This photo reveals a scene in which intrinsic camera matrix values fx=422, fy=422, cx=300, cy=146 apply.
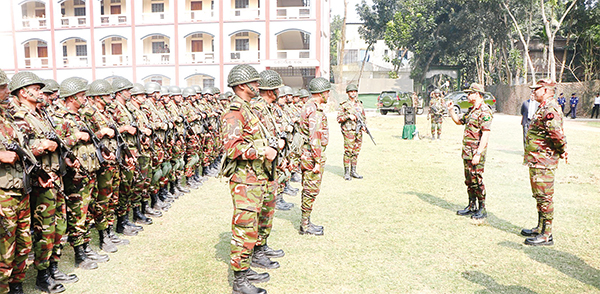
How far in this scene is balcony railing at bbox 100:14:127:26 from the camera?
108 ft

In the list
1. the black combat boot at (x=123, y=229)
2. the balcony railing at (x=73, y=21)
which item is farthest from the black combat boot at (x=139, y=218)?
the balcony railing at (x=73, y=21)

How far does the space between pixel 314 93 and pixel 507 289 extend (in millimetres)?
3576

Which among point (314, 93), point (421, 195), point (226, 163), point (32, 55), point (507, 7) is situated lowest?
point (421, 195)

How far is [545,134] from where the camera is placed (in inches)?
214

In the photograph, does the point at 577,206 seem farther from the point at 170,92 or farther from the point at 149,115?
the point at 170,92

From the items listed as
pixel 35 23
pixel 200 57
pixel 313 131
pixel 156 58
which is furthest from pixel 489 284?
pixel 35 23

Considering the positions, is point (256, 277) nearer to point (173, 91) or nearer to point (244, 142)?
point (244, 142)

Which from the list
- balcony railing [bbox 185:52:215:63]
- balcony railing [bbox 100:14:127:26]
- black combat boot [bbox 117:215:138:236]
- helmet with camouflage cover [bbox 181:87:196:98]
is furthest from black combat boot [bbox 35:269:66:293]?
balcony railing [bbox 100:14:127:26]

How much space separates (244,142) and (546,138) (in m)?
3.99

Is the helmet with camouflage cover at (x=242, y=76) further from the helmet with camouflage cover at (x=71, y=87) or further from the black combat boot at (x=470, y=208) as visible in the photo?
the black combat boot at (x=470, y=208)

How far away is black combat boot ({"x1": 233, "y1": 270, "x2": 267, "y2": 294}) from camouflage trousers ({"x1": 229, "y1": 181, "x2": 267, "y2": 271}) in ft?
0.23

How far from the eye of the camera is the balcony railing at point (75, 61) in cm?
3381

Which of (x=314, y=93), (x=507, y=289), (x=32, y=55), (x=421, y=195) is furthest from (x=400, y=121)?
(x=32, y=55)

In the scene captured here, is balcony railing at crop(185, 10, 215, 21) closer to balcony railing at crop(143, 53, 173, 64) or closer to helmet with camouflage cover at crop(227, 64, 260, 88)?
balcony railing at crop(143, 53, 173, 64)
